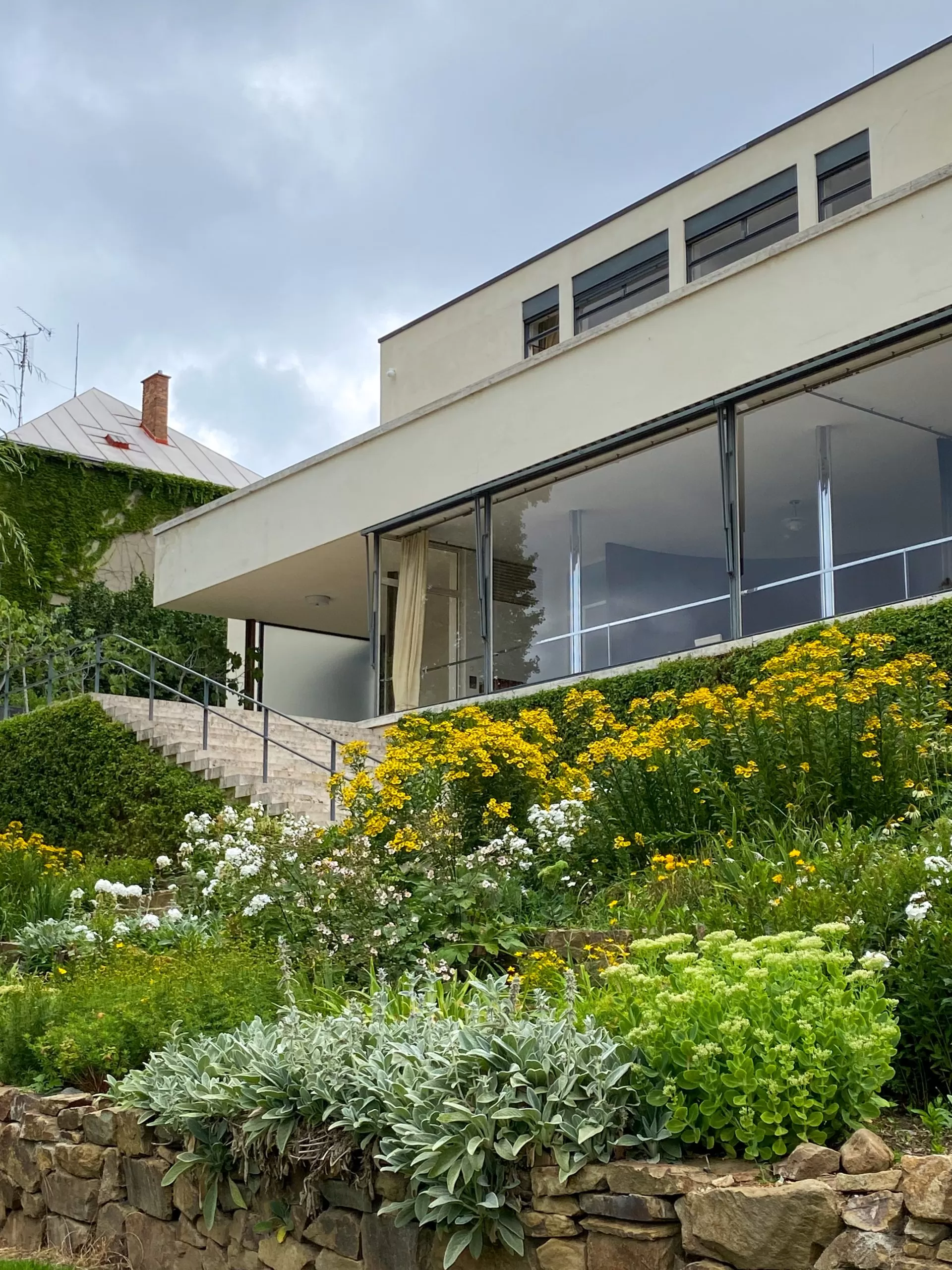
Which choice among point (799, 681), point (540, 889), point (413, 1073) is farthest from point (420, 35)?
point (413, 1073)

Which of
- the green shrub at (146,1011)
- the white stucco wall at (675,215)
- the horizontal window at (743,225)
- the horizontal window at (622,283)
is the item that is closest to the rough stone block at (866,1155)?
the green shrub at (146,1011)

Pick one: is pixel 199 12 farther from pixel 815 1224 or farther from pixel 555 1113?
pixel 815 1224

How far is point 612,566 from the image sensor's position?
1420 cm

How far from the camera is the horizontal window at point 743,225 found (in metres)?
17.8

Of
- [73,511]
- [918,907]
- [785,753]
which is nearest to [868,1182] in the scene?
[918,907]

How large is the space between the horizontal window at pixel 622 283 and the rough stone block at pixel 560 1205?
1645 cm

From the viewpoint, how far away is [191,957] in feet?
21.1

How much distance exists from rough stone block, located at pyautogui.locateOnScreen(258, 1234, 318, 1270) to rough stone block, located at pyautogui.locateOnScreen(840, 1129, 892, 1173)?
196cm

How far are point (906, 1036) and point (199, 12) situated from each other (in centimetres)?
788

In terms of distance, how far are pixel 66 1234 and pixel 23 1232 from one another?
1.49ft

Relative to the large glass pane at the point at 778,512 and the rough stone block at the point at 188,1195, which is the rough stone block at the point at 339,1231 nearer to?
the rough stone block at the point at 188,1195

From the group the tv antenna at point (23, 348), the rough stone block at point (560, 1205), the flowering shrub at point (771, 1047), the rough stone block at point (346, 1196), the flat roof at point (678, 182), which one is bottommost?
the rough stone block at point (346, 1196)

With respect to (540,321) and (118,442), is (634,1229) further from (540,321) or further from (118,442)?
(118,442)

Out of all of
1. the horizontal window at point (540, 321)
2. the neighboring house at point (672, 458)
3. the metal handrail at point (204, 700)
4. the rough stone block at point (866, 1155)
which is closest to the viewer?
the rough stone block at point (866, 1155)
